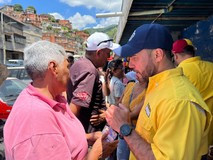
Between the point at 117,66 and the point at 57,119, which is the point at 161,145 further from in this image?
the point at 117,66

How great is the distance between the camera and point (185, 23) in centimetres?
779

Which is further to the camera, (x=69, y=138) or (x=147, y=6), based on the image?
(x=147, y=6)

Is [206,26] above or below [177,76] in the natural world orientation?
above

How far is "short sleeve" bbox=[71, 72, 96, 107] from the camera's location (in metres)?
2.69

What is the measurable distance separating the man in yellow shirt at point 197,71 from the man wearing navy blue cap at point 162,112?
142 cm

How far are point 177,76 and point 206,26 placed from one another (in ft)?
17.3

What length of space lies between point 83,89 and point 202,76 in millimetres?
1565

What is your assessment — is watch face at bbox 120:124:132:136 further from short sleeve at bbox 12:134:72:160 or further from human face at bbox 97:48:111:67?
human face at bbox 97:48:111:67

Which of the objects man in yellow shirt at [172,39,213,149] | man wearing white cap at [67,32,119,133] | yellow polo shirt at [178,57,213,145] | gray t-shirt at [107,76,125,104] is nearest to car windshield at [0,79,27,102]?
gray t-shirt at [107,76,125,104]

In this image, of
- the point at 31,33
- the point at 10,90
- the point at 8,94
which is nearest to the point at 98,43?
the point at 8,94

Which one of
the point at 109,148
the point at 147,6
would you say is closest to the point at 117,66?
the point at 147,6

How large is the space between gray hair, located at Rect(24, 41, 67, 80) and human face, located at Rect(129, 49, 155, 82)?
58 cm

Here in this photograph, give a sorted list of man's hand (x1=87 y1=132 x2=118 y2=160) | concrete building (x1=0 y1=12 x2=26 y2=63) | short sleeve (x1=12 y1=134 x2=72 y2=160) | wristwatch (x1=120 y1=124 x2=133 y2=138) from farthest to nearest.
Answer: concrete building (x1=0 y1=12 x2=26 y2=63) → man's hand (x1=87 y1=132 x2=118 y2=160) → wristwatch (x1=120 y1=124 x2=133 y2=138) → short sleeve (x1=12 y1=134 x2=72 y2=160)

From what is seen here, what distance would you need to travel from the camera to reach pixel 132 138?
1.65 metres
